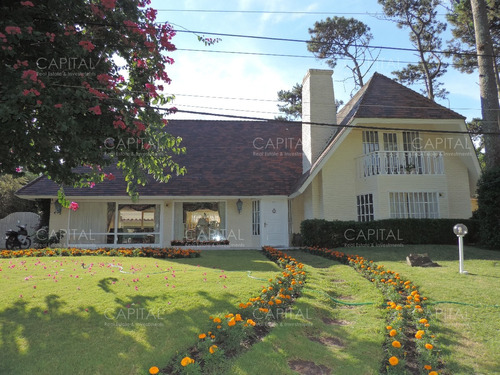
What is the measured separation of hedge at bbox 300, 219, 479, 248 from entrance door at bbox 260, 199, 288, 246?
8.23 ft

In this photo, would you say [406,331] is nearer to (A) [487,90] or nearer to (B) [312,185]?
(B) [312,185]

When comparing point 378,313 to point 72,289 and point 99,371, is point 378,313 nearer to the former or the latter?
point 99,371

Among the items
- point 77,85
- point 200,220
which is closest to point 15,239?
point 200,220

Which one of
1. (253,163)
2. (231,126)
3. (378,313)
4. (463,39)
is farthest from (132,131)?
(463,39)

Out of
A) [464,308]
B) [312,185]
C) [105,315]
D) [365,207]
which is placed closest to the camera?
[105,315]

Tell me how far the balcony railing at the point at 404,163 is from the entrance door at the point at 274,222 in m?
4.37

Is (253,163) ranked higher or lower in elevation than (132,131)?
higher

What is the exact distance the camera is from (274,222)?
17078mm

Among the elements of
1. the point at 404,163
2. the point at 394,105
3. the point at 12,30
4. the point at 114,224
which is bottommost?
the point at 114,224

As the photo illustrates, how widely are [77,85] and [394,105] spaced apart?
1334cm

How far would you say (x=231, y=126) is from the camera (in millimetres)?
21984

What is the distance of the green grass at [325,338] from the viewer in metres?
4.12

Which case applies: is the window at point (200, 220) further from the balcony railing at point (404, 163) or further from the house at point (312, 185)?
the balcony railing at point (404, 163)

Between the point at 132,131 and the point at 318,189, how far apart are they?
435 inches
